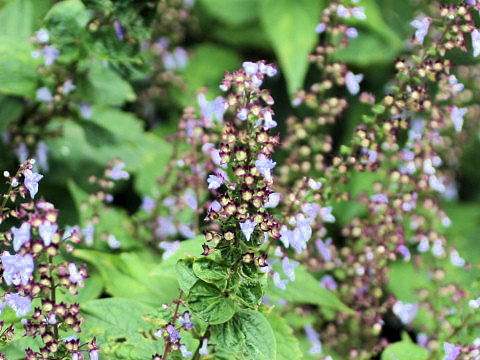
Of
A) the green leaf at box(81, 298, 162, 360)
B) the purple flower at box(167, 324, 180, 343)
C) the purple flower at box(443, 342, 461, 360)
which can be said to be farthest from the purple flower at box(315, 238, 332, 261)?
the purple flower at box(167, 324, 180, 343)

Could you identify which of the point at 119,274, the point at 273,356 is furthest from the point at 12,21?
the point at 273,356

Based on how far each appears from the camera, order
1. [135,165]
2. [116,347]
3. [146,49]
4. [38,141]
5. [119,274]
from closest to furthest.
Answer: [116,347]
[119,274]
[38,141]
[135,165]
[146,49]

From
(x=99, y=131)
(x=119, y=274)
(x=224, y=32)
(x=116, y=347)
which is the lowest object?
(x=116, y=347)

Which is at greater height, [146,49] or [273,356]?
[146,49]

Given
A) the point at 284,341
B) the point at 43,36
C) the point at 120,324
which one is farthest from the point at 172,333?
the point at 43,36

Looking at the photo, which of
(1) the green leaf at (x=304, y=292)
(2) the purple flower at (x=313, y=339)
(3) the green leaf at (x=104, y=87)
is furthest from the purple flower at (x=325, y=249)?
(3) the green leaf at (x=104, y=87)

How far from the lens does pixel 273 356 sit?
1094 millimetres

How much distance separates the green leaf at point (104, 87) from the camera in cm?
179

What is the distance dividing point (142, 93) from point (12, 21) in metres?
0.63

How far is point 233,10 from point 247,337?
193 centimetres

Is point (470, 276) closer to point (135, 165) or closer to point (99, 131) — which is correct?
point (135, 165)

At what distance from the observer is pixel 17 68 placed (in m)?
1.71

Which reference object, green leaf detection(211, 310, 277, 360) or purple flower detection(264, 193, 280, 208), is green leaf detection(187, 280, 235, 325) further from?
purple flower detection(264, 193, 280, 208)

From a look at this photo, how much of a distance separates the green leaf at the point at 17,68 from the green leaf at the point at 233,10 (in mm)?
1127
